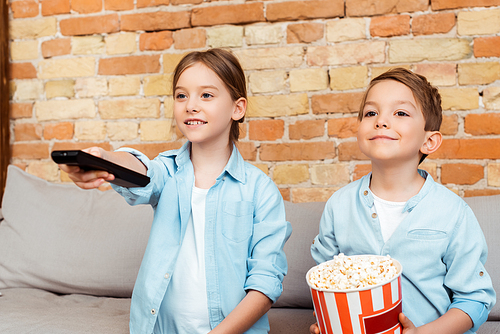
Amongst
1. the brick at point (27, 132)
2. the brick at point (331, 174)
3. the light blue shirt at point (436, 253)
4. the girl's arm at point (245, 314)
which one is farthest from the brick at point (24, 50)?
the light blue shirt at point (436, 253)

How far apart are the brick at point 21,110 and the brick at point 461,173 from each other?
73.3 inches

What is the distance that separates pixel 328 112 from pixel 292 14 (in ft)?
1.42

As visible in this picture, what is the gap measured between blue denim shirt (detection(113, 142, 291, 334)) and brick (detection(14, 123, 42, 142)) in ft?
3.84

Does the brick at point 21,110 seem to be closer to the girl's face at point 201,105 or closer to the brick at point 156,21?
the brick at point 156,21

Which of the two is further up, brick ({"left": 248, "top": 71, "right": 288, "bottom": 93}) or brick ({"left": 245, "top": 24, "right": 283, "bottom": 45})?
brick ({"left": 245, "top": 24, "right": 283, "bottom": 45})

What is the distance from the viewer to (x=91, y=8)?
199 centimetres

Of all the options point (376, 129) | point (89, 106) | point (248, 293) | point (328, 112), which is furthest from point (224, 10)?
point (248, 293)

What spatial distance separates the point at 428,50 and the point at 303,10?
518 millimetres

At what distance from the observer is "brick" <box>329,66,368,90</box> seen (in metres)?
1.72

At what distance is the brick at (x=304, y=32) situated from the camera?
1765 millimetres

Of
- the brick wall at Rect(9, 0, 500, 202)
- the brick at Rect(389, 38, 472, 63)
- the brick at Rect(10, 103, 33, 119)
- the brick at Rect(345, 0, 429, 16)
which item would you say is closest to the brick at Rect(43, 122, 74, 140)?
the brick wall at Rect(9, 0, 500, 202)

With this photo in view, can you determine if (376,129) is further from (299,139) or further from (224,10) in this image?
(224,10)

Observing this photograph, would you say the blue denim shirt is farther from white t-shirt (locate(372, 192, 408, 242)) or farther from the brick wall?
the brick wall

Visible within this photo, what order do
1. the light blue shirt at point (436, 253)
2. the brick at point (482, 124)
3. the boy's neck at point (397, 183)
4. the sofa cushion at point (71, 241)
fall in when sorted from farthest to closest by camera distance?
the brick at point (482, 124) < the sofa cushion at point (71, 241) < the boy's neck at point (397, 183) < the light blue shirt at point (436, 253)
